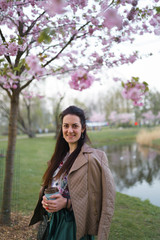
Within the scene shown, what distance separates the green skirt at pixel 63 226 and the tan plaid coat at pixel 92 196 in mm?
109

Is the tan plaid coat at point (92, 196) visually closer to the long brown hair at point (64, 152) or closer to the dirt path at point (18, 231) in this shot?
the long brown hair at point (64, 152)

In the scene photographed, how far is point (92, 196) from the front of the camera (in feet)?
5.33

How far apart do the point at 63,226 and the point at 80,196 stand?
311 mm

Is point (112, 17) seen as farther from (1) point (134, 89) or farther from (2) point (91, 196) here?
(2) point (91, 196)

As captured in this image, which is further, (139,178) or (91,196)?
(139,178)

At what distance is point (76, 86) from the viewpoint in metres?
1.86

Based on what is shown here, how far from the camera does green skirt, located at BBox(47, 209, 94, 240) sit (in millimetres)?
1679

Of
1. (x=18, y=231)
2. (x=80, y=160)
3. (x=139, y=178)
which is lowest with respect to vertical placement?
(x=139, y=178)

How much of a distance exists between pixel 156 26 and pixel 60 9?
1.64 m

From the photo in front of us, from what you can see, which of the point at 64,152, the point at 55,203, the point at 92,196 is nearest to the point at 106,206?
the point at 92,196

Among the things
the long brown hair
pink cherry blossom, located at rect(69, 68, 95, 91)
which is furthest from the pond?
pink cherry blossom, located at rect(69, 68, 95, 91)

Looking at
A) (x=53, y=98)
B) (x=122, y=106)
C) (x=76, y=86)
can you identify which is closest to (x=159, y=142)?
(x=76, y=86)

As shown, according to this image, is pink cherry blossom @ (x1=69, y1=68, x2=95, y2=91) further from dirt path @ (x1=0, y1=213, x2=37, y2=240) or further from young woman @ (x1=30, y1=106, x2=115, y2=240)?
dirt path @ (x1=0, y1=213, x2=37, y2=240)

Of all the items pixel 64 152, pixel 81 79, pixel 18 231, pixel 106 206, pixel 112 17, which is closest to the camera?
pixel 106 206
